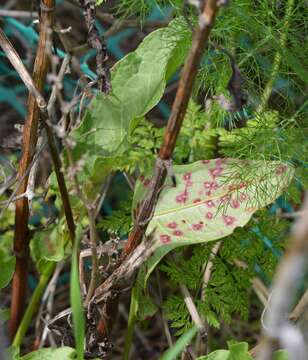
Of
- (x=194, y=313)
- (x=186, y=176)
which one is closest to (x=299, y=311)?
(x=194, y=313)

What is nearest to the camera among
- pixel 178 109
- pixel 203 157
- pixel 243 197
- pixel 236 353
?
pixel 178 109

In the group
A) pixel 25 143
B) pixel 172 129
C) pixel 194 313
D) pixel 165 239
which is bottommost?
pixel 194 313

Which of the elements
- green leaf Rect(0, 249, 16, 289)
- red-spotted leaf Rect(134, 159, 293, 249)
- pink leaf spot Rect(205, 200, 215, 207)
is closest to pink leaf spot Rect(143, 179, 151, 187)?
red-spotted leaf Rect(134, 159, 293, 249)

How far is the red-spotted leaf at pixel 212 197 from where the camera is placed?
3.64 feet

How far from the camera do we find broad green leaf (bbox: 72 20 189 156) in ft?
3.94

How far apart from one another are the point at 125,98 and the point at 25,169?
0.21 metres

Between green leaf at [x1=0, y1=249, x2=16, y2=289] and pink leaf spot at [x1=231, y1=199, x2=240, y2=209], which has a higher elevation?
pink leaf spot at [x1=231, y1=199, x2=240, y2=209]

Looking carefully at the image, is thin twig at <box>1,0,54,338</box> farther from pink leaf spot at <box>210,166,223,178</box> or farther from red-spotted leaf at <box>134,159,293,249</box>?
pink leaf spot at <box>210,166,223,178</box>

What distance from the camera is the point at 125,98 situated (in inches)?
48.0

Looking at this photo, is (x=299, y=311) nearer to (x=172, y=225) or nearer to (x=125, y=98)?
(x=172, y=225)

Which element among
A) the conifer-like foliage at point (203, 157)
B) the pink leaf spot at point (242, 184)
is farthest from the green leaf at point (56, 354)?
the pink leaf spot at point (242, 184)

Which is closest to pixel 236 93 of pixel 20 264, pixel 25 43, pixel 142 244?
pixel 142 244

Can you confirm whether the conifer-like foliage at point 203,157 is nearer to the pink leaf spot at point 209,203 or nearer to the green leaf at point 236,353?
the pink leaf spot at point 209,203

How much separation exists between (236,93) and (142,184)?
349 millimetres
